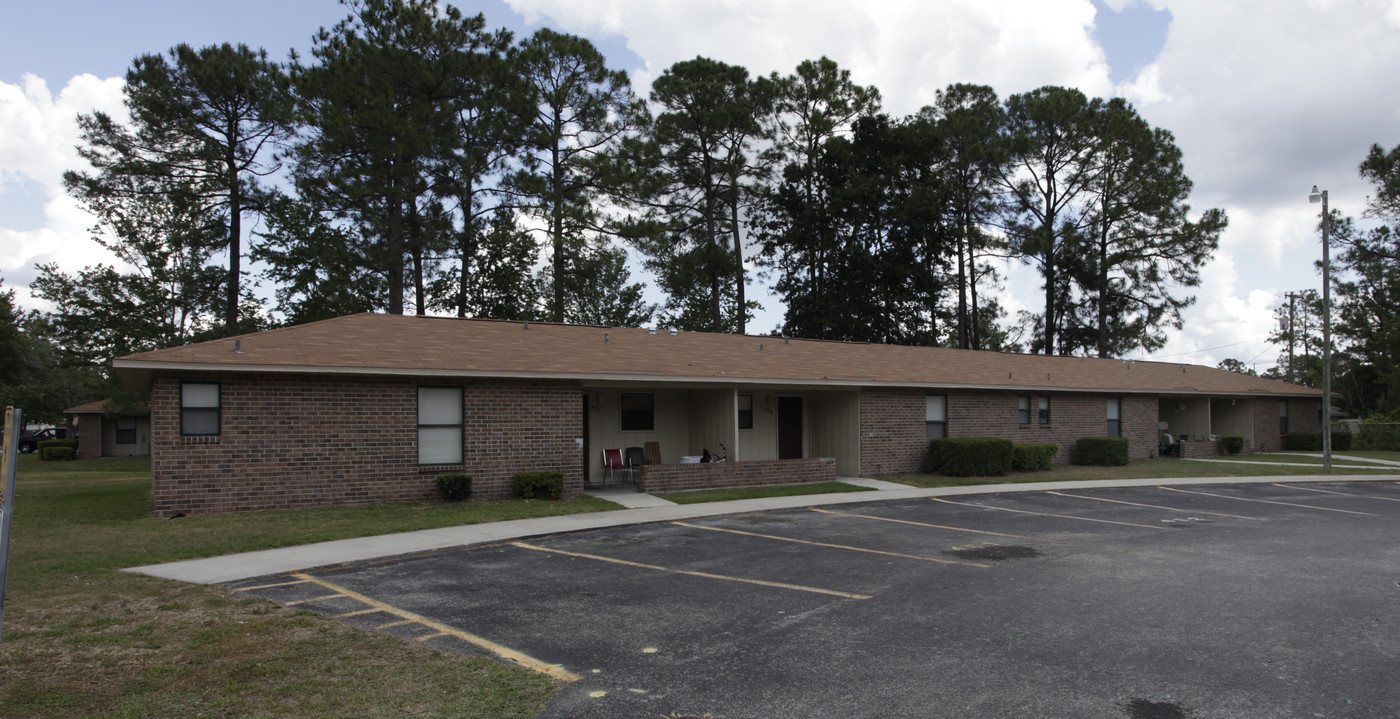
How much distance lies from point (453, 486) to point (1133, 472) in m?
18.6

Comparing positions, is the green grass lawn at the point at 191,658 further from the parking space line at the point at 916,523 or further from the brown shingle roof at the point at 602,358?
the parking space line at the point at 916,523

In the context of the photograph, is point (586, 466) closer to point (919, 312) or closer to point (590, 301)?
point (590, 301)

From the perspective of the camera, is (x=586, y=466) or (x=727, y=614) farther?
(x=586, y=466)

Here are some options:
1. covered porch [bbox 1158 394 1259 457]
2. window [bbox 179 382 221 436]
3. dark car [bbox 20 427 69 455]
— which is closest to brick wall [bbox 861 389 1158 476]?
covered porch [bbox 1158 394 1259 457]

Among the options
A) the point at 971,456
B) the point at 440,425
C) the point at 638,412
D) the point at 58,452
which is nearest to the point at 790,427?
the point at 638,412

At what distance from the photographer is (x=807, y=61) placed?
137 feet

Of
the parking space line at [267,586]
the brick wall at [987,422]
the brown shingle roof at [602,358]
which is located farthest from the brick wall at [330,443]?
the brick wall at [987,422]

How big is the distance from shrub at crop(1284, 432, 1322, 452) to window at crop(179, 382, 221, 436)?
123ft

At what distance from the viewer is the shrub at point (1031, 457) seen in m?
22.9

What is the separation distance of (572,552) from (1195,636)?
23.0ft

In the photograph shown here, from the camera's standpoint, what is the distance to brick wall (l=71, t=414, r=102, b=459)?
38.3 meters

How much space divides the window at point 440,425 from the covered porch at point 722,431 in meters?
3.72

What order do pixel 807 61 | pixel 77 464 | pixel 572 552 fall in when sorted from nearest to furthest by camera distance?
pixel 572 552, pixel 77 464, pixel 807 61

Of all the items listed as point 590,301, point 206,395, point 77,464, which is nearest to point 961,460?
point 206,395
